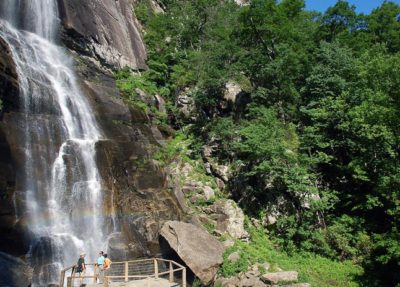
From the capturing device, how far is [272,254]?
22.2 metres

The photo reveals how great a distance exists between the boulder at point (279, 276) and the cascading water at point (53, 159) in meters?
8.47

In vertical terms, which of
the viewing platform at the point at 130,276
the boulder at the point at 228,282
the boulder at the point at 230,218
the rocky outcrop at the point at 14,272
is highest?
the boulder at the point at 230,218

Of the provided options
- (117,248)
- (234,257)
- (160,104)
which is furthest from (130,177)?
(160,104)

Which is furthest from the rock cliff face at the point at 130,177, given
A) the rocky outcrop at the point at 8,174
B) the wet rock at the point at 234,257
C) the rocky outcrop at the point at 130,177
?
the rocky outcrop at the point at 8,174

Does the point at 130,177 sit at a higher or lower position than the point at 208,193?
higher

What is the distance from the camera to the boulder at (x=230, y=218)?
23.5m

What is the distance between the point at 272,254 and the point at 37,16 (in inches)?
1030

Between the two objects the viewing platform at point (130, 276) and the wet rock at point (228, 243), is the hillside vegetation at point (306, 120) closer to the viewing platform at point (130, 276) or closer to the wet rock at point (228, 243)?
the wet rock at point (228, 243)

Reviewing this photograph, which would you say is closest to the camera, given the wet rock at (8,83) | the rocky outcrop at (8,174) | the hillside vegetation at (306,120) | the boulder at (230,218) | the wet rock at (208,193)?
the rocky outcrop at (8,174)

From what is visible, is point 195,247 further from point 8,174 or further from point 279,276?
point 8,174

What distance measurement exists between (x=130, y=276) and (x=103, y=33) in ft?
83.8

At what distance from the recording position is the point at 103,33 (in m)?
35.0

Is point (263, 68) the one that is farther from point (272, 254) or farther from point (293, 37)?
point (272, 254)

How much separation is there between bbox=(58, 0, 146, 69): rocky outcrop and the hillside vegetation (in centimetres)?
188
